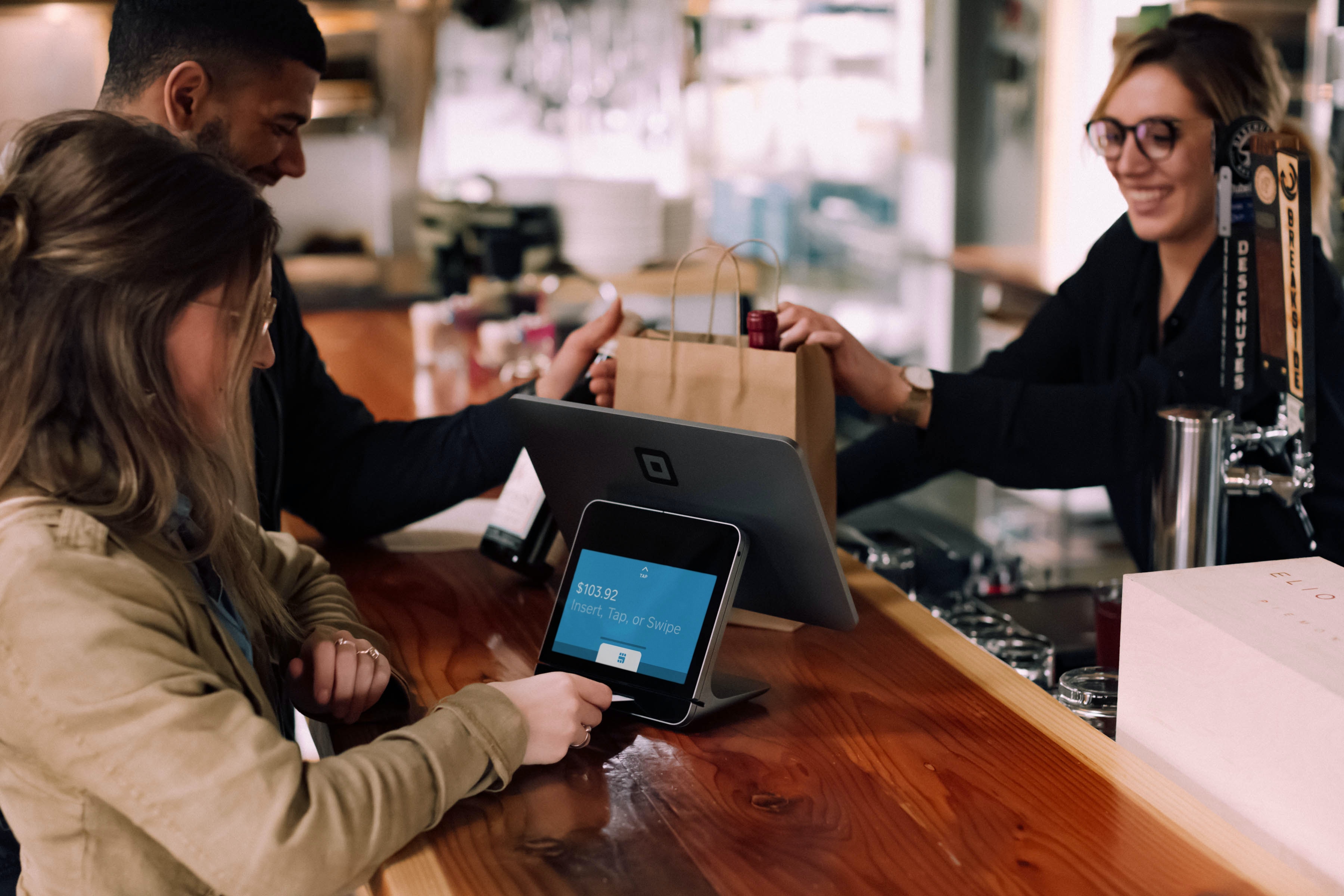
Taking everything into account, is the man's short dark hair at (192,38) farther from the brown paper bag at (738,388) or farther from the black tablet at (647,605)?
the black tablet at (647,605)

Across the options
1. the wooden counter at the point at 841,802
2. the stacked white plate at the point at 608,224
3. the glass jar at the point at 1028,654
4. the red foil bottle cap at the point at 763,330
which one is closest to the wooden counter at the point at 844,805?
the wooden counter at the point at 841,802

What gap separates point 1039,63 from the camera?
456 cm

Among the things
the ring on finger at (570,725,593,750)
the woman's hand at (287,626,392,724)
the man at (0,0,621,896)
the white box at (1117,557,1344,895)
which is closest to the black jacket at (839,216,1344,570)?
the white box at (1117,557,1344,895)

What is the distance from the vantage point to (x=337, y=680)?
1.12 m

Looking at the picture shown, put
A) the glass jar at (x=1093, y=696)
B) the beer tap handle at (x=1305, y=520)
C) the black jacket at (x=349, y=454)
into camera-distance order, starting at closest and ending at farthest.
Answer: the glass jar at (x=1093, y=696), the beer tap handle at (x=1305, y=520), the black jacket at (x=349, y=454)

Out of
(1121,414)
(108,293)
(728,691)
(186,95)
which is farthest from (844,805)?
(186,95)

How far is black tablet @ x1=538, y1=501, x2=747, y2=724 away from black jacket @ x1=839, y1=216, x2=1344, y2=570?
56 centimetres

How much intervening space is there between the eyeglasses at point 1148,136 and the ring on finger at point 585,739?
49.9 inches

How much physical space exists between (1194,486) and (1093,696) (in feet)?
0.93

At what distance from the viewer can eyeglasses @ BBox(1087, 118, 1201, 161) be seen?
182 cm

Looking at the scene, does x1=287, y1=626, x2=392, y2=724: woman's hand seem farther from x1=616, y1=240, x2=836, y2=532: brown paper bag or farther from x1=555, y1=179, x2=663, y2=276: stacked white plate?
x1=555, y1=179, x2=663, y2=276: stacked white plate

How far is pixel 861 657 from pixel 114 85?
3.83 ft

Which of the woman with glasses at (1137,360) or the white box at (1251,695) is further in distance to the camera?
the woman with glasses at (1137,360)

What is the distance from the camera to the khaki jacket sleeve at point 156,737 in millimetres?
807
